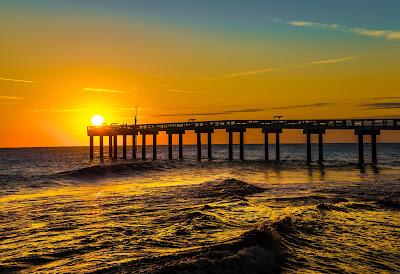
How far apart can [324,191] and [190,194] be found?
7468 millimetres

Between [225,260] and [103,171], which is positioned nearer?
[225,260]

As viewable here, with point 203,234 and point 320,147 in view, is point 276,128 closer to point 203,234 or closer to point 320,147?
point 320,147

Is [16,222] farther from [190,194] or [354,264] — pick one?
[354,264]

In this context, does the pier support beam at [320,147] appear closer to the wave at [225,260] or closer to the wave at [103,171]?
the wave at [103,171]

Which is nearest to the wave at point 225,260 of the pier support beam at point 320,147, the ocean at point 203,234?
the ocean at point 203,234

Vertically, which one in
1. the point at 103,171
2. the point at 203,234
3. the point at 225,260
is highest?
the point at 225,260

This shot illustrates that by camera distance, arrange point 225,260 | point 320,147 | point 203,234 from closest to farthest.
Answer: point 225,260
point 203,234
point 320,147

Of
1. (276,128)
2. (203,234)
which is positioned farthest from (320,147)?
(203,234)

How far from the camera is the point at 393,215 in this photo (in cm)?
1566

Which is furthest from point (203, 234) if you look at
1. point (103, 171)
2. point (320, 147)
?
point (320, 147)

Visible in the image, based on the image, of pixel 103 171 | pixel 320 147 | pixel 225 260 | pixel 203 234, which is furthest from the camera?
pixel 320 147

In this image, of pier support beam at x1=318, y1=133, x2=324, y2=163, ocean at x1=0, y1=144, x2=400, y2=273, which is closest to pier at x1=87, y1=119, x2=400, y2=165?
pier support beam at x1=318, y1=133, x2=324, y2=163

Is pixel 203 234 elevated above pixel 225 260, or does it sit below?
below

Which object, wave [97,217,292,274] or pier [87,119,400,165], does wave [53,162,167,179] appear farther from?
wave [97,217,292,274]
